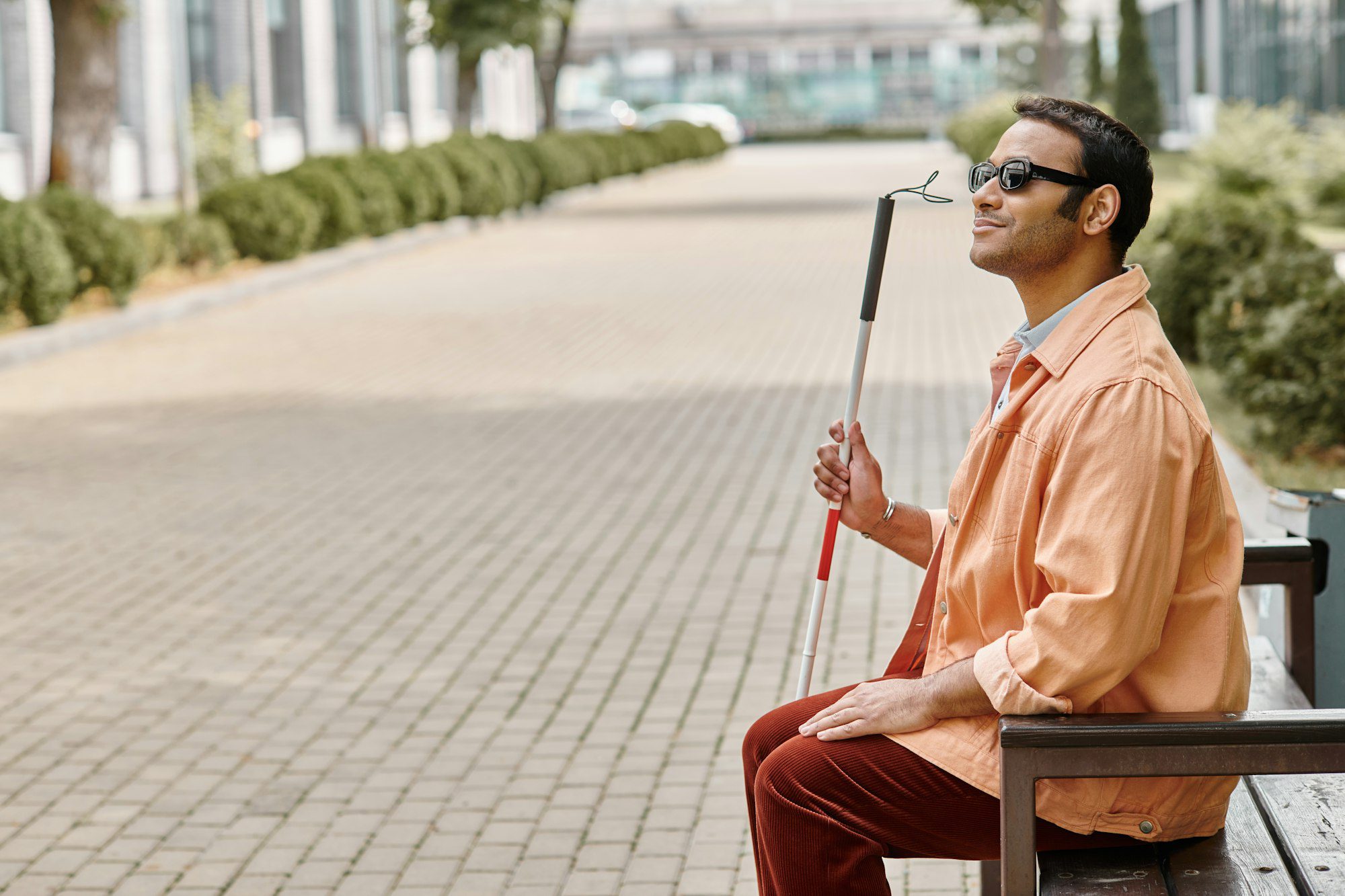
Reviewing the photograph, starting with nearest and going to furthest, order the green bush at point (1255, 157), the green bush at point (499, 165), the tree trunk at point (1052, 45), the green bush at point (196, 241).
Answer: the green bush at point (196, 241) < the green bush at point (1255, 157) < the green bush at point (499, 165) < the tree trunk at point (1052, 45)

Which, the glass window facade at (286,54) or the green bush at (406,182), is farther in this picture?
the glass window facade at (286,54)

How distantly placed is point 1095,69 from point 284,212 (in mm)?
38963

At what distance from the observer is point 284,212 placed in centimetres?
2048

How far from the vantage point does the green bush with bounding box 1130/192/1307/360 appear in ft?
37.4

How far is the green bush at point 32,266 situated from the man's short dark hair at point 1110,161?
43.7ft

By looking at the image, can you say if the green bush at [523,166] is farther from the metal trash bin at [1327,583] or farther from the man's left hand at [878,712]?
the man's left hand at [878,712]

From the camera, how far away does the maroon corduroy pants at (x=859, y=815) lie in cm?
263

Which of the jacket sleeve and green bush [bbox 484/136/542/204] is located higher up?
green bush [bbox 484/136/542/204]

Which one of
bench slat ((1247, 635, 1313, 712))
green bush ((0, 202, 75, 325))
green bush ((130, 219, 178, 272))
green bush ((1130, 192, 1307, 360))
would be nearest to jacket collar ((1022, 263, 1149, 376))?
bench slat ((1247, 635, 1313, 712))

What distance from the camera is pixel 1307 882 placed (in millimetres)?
2576

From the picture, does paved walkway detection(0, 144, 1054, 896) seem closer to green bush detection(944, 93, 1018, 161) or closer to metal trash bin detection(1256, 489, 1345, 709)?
metal trash bin detection(1256, 489, 1345, 709)

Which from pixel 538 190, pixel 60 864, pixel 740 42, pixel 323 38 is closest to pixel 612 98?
pixel 740 42

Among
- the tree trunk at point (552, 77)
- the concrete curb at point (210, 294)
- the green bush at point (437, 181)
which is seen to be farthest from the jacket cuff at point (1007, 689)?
the tree trunk at point (552, 77)

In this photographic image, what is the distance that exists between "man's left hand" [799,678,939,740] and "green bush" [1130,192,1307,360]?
30.2ft
